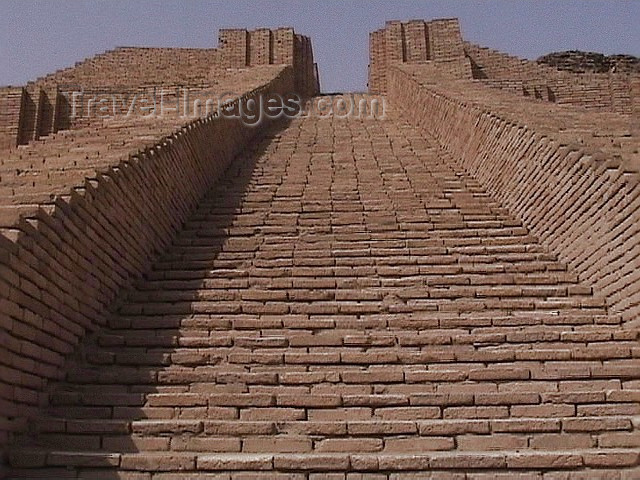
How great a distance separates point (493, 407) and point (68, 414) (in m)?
1.68

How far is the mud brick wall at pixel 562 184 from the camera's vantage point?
3.78 metres

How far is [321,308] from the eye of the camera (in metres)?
3.97

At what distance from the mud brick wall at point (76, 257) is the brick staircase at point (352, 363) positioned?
0.12 meters

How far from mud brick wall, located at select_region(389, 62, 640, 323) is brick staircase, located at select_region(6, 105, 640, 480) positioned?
0.13 m

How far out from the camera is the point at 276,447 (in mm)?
2945

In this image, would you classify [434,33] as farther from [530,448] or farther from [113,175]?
[530,448]

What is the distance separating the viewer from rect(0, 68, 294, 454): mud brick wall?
292cm

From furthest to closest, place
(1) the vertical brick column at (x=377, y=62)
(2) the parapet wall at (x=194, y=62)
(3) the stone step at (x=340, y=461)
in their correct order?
1. (1) the vertical brick column at (x=377, y=62)
2. (2) the parapet wall at (x=194, y=62)
3. (3) the stone step at (x=340, y=461)

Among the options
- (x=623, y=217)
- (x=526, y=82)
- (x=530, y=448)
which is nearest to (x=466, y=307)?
(x=623, y=217)

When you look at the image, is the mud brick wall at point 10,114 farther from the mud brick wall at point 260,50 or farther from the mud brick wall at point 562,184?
the mud brick wall at point 562,184

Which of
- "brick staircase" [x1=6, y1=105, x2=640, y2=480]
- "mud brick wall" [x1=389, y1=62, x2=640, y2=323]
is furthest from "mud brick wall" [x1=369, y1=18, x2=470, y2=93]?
"brick staircase" [x1=6, y1=105, x2=640, y2=480]

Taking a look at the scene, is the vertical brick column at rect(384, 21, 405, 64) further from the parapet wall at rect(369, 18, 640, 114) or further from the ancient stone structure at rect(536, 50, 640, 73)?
the ancient stone structure at rect(536, 50, 640, 73)

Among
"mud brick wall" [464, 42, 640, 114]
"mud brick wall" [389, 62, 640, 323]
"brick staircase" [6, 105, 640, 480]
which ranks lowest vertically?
"brick staircase" [6, 105, 640, 480]

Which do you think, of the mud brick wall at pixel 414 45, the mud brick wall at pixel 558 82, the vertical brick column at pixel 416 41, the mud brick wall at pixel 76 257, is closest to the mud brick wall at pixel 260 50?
the mud brick wall at pixel 414 45
